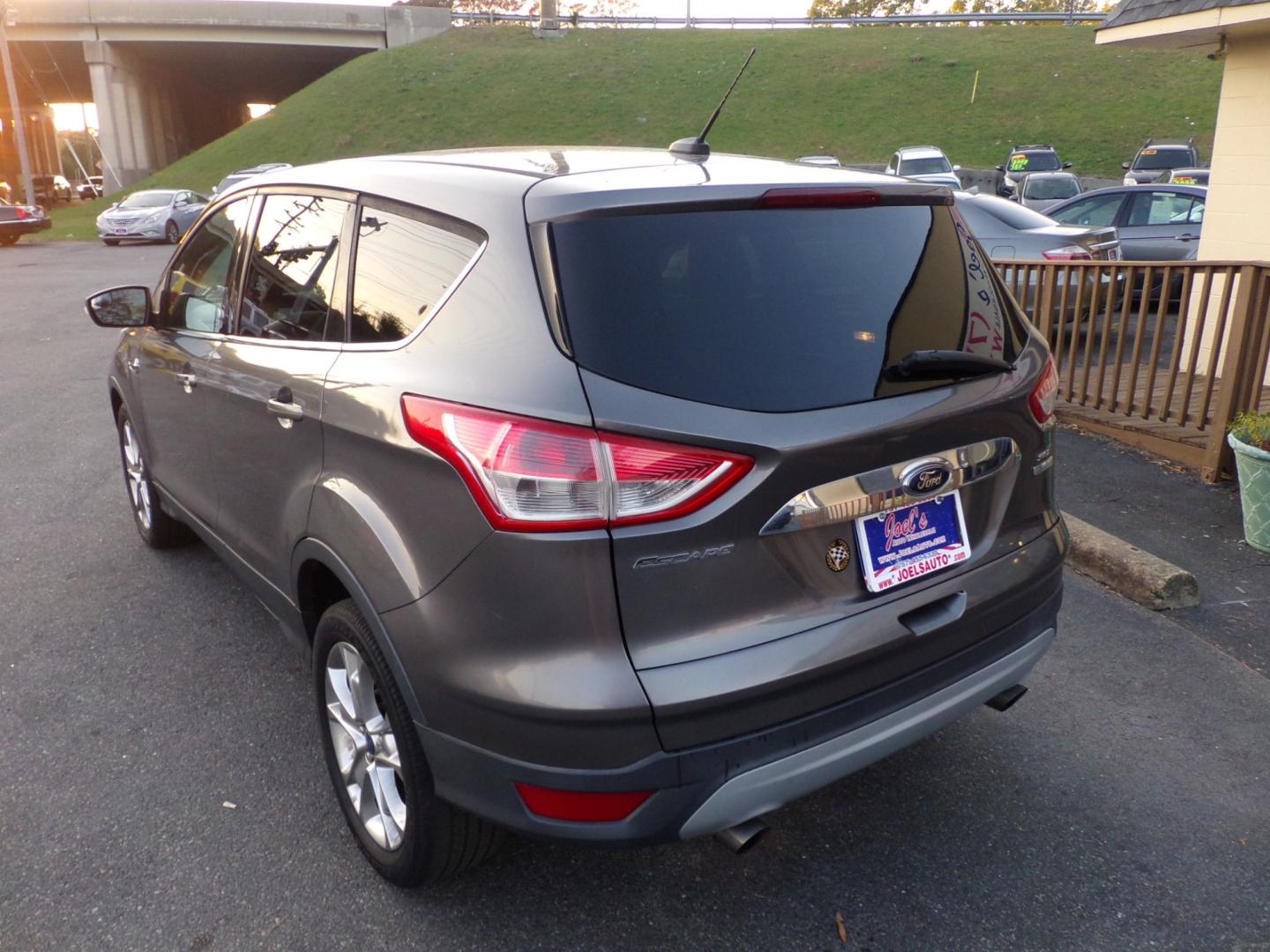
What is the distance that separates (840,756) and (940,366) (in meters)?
0.97

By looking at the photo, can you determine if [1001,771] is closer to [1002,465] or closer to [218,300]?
[1002,465]

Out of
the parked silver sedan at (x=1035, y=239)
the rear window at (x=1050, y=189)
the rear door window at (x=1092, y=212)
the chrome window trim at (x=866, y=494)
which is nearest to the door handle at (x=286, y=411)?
the chrome window trim at (x=866, y=494)

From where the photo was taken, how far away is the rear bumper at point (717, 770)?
7.02 feet

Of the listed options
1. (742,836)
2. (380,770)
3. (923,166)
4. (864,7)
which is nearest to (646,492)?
(742,836)

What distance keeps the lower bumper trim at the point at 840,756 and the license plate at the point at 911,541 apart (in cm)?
32

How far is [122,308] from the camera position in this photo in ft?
14.2

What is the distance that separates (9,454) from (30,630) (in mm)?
3316

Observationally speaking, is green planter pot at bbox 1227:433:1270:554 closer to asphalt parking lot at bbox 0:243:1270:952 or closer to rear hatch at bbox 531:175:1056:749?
asphalt parking lot at bbox 0:243:1270:952

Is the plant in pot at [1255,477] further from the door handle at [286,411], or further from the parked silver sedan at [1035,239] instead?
the parked silver sedan at [1035,239]

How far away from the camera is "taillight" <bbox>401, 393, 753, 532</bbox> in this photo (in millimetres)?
2070

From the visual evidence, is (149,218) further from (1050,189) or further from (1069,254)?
(1069,254)

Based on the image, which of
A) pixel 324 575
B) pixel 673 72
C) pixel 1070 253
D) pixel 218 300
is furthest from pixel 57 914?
pixel 673 72

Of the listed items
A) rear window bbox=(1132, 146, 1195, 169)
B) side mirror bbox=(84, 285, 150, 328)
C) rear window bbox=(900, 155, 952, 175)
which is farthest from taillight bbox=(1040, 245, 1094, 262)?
rear window bbox=(1132, 146, 1195, 169)

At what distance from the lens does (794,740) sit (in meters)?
2.24
